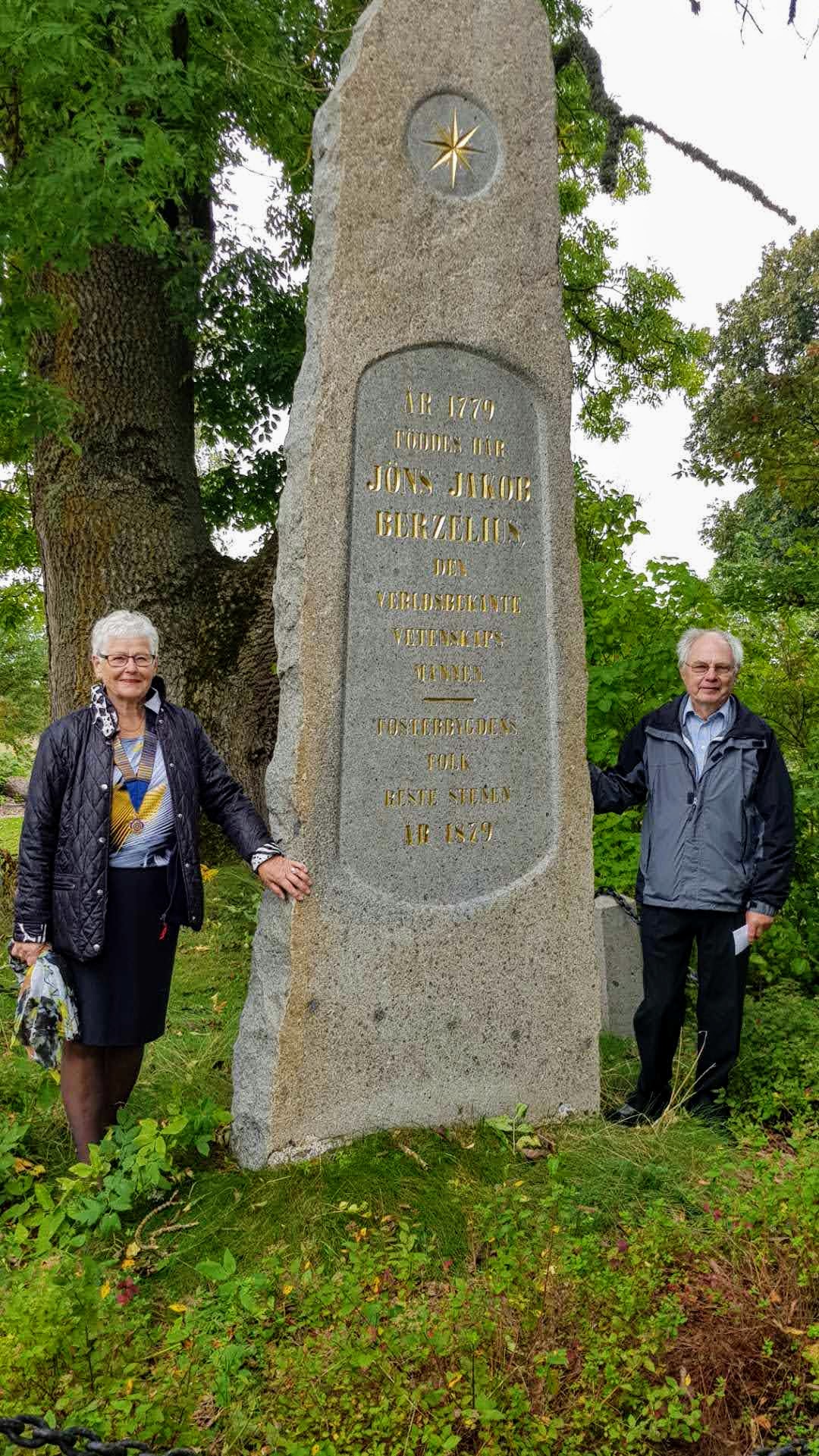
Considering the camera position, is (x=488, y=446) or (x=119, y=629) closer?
(x=119, y=629)

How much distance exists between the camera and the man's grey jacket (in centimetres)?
417

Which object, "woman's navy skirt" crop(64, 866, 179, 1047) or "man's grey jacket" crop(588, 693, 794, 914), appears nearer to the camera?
"woman's navy skirt" crop(64, 866, 179, 1047)

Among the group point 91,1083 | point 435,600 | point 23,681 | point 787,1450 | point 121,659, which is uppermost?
point 23,681

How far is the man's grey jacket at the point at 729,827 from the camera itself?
13.7 ft

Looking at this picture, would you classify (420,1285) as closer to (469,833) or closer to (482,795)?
(469,833)

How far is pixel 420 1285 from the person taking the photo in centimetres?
324

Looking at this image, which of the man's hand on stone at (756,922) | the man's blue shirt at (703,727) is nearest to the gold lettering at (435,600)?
the man's blue shirt at (703,727)

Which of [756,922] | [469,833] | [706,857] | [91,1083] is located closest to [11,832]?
[91,1083]

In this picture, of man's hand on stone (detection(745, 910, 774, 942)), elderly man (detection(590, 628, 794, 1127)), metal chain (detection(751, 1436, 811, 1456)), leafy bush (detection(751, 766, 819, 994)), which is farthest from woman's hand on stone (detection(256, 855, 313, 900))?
leafy bush (detection(751, 766, 819, 994))

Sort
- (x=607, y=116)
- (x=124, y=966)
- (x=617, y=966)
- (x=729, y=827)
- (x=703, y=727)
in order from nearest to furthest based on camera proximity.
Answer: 1. (x=124, y=966)
2. (x=729, y=827)
3. (x=703, y=727)
4. (x=617, y=966)
5. (x=607, y=116)

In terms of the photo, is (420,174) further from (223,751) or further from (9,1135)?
(223,751)

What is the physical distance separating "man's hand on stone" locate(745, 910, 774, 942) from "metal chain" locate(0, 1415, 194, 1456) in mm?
2716

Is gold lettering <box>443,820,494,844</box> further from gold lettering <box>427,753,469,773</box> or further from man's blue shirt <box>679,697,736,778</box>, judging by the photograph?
man's blue shirt <box>679,697,736,778</box>

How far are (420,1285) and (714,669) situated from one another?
7.55ft
